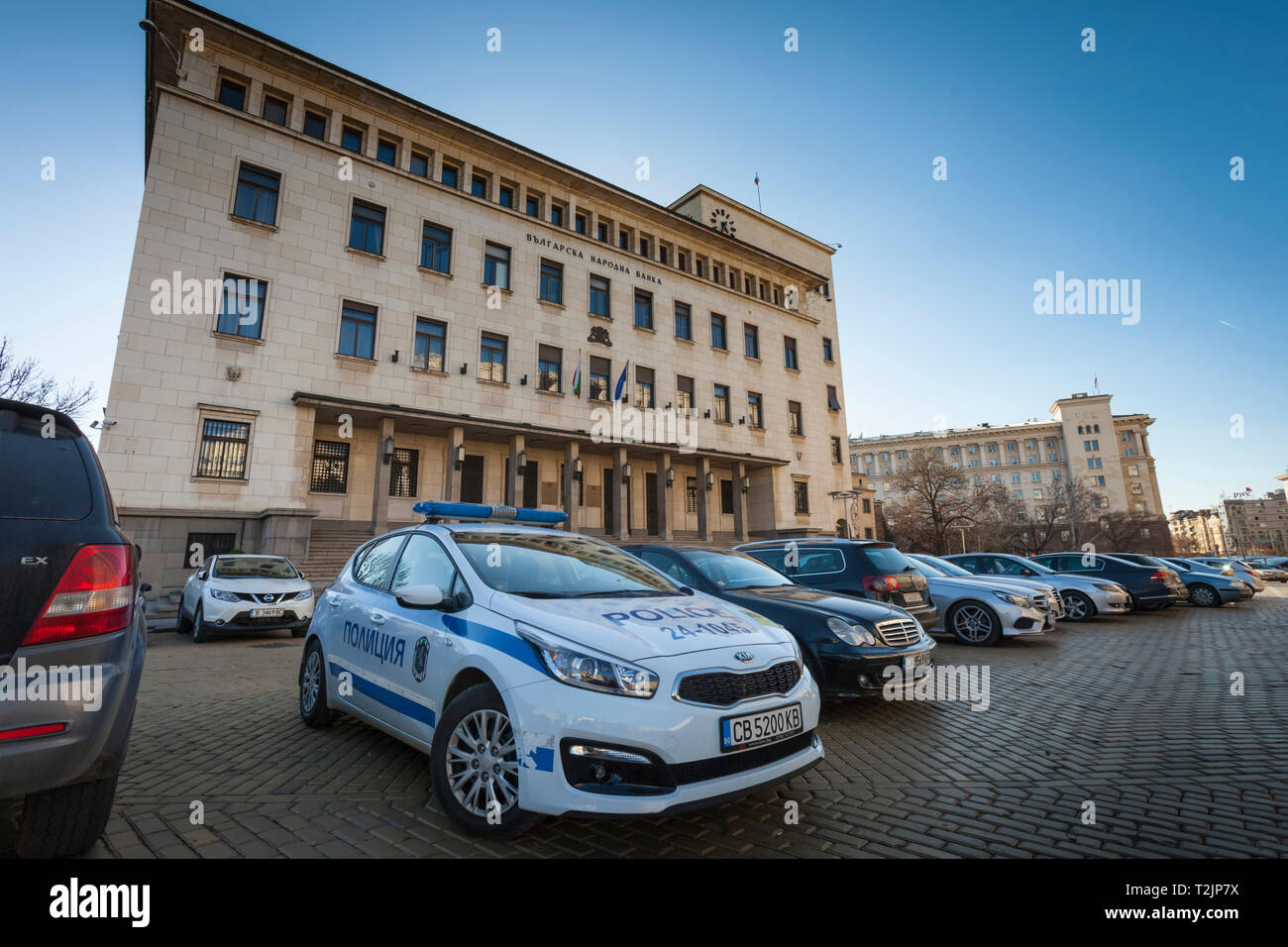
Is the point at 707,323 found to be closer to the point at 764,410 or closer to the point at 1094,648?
the point at 764,410

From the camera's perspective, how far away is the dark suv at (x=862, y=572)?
7305 mm

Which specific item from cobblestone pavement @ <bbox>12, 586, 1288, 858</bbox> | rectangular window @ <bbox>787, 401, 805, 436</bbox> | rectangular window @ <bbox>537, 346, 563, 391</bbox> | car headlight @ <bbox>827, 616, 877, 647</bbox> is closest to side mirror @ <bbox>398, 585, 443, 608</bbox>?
cobblestone pavement @ <bbox>12, 586, 1288, 858</bbox>

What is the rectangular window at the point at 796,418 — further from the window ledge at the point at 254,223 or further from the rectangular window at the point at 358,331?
the window ledge at the point at 254,223

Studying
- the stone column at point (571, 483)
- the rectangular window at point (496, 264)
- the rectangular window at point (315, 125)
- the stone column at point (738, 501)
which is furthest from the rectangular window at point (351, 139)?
the stone column at point (738, 501)

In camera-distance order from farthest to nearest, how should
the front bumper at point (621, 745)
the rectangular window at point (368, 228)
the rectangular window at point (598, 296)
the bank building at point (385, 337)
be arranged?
1. the rectangular window at point (598, 296)
2. the rectangular window at point (368, 228)
3. the bank building at point (385, 337)
4. the front bumper at point (621, 745)

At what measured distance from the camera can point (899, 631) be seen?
5559mm

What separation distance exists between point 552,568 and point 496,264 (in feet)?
76.8

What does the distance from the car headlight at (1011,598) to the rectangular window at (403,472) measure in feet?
62.3

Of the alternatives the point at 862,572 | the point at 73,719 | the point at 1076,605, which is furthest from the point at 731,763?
the point at 1076,605

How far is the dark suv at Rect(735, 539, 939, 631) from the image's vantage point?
288 inches

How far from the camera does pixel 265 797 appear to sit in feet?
11.3

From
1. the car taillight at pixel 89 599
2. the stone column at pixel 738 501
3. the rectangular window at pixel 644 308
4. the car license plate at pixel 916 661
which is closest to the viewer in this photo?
the car taillight at pixel 89 599

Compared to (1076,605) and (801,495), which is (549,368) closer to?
(801,495)
